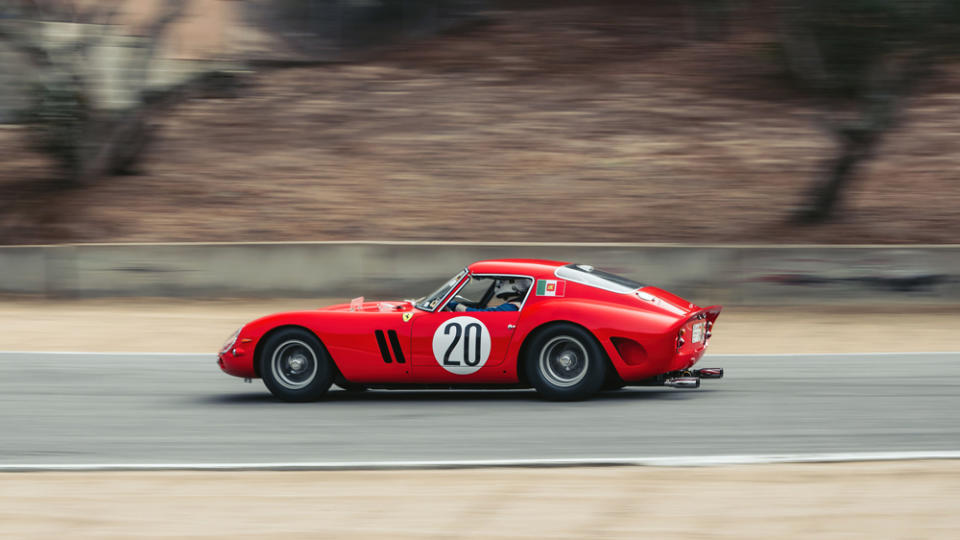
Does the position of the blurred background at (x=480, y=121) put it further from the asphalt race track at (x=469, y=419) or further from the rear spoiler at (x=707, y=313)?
the rear spoiler at (x=707, y=313)

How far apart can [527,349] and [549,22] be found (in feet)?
68.0

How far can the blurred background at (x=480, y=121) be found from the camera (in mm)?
18234

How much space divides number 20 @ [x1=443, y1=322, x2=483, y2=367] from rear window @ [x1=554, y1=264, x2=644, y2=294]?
0.79 meters

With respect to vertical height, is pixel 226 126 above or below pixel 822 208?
above

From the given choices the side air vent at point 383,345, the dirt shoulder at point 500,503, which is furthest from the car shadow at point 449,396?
the dirt shoulder at point 500,503

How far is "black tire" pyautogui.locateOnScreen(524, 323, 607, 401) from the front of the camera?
26.8 ft

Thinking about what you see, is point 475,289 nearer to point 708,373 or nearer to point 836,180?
point 708,373

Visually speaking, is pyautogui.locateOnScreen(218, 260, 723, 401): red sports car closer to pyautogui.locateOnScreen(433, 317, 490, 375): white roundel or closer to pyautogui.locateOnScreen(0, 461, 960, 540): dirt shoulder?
pyautogui.locateOnScreen(433, 317, 490, 375): white roundel

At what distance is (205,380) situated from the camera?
33.2ft

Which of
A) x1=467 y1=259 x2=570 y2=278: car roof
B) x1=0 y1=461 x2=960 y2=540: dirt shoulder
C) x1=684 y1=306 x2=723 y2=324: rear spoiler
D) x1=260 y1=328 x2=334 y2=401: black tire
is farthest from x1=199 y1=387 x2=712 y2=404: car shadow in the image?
x1=0 y1=461 x2=960 y2=540: dirt shoulder

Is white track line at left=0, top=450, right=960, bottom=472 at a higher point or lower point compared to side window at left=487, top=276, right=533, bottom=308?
lower

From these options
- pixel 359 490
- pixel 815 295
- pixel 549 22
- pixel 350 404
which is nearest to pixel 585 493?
pixel 359 490

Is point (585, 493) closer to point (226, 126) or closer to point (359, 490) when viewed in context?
point (359, 490)

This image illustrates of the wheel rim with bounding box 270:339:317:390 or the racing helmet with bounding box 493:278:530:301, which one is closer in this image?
the racing helmet with bounding box 493:278:530:301
